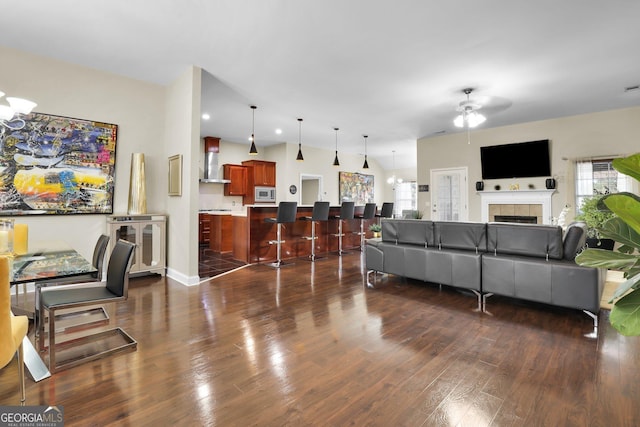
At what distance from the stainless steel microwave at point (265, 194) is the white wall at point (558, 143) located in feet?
14.1

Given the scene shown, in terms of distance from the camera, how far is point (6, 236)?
219cm

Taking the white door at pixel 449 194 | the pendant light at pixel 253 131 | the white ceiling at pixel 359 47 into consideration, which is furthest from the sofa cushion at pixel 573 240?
the pendant light at pixel 253 131

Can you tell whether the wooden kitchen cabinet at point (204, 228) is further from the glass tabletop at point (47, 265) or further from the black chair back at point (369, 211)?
the glass tabletop at point (47, 265)

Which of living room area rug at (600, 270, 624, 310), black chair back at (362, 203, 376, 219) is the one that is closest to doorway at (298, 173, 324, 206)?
black chair back at (362, 203, 376, 219)

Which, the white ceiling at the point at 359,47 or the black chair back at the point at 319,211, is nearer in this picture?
the white ceiling at the point at 359,47

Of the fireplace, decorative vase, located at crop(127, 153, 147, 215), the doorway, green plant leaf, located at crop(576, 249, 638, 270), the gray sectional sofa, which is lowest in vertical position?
the gray sectional sofa

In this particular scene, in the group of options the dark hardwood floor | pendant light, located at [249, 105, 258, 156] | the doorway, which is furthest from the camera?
the doorway

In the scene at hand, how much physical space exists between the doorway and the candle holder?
7324mm

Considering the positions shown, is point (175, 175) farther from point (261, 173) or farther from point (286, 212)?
point (261, 173)

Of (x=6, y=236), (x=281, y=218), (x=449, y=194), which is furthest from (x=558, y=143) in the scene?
(x=6, y=236)

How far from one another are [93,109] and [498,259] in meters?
5.37

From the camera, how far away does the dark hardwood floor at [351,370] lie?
1636 mm

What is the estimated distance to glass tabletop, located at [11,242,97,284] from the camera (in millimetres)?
1718

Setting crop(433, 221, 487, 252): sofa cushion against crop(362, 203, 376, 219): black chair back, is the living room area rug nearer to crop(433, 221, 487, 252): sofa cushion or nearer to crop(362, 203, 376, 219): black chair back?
crop(433, 221, 487, 252): sofa cushion
